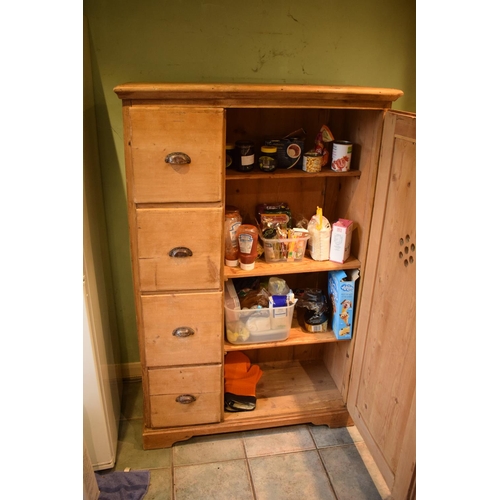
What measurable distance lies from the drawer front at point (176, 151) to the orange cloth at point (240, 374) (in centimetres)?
100

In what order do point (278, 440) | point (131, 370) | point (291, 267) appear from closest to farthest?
1. point (291, 267)
2. point (278, 440)
3. point (131, 370)

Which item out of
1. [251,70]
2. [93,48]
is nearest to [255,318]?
[251,70]

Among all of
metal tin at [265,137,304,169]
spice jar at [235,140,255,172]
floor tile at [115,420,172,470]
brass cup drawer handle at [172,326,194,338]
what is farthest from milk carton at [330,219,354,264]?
floor tile at [115,420,172,470]

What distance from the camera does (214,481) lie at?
1.74m

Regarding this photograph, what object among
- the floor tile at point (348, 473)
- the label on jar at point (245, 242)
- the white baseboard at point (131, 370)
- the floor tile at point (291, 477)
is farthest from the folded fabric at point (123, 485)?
the label on jar at point (245, 242)

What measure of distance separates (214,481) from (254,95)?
59.7 inches

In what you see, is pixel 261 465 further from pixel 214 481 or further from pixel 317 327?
pixel 317 327

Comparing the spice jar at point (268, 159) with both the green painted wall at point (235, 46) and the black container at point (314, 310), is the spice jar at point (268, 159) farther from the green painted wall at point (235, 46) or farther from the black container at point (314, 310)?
the black container at point (314, 310)

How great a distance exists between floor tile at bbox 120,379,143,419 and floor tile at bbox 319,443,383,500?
2.97 feet

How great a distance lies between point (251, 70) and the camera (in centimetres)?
180

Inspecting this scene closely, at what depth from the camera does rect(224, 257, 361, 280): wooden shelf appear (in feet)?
5.74

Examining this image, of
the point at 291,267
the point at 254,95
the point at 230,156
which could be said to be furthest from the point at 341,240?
the point at 254,95

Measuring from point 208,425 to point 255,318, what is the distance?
538 mm

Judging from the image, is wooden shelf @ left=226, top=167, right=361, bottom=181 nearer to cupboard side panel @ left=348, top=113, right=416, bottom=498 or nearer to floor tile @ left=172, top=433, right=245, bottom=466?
cupboard side panel @ left=348, top=113, right=416, bottom=498
